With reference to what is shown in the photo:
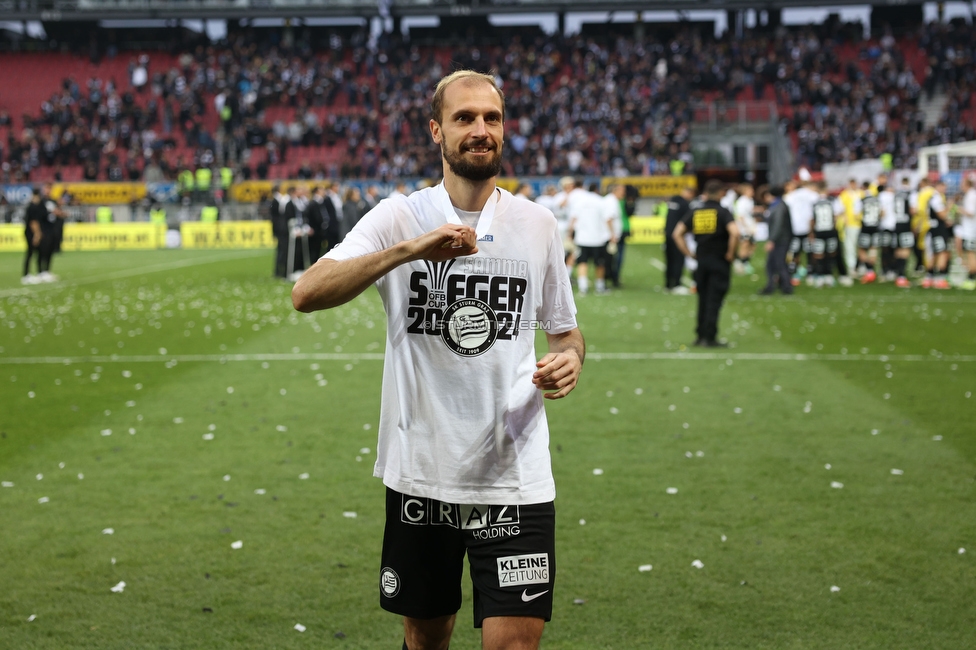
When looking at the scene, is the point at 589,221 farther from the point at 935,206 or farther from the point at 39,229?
the point at 39,229

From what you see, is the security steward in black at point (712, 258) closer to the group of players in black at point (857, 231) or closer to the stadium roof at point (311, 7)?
the group of players in black at point (857, 231)

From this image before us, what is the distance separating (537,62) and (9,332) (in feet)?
137

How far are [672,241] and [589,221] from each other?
171 centimetres

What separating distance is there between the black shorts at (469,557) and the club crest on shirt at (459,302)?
0.49 metres

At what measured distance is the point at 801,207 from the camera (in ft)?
64.3

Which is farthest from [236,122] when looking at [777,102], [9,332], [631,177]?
[9,332]

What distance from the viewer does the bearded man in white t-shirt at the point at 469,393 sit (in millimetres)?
2914

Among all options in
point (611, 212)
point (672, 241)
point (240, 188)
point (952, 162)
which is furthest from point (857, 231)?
point (240, 188)

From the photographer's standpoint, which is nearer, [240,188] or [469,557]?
[469,557]

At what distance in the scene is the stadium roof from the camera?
173 feet

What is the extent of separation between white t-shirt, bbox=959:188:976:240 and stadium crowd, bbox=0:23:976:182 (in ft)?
73.2

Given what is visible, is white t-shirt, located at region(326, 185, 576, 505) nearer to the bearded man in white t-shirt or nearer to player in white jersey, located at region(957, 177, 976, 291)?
the bearded man in white t-shirt

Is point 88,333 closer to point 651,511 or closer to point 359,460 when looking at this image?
point 359,460

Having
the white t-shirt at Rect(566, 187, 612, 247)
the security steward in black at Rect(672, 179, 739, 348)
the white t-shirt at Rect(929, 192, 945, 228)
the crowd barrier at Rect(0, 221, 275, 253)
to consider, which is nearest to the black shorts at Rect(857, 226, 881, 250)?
the white t-shirt at Rect(929, 192, 945, 228)
